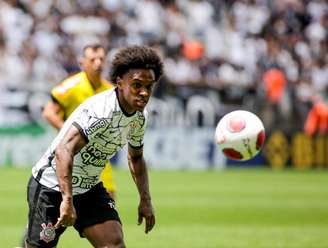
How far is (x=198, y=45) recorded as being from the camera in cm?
2577

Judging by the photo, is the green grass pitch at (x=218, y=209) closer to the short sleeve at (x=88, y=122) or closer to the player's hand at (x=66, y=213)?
the short sleeve at (x=88, y=122)

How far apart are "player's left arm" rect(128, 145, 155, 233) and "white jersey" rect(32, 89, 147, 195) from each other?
0.23 m

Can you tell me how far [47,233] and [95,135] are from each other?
816 millimetres

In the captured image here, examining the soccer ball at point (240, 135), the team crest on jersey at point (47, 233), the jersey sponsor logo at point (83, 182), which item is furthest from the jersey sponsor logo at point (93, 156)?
the soccer ball at point (240, 135)

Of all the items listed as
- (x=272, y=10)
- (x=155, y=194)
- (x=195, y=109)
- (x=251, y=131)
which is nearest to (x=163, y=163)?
(x=195, y=109)

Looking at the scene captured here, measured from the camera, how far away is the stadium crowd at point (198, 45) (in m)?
24.1

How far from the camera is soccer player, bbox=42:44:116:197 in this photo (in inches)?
394

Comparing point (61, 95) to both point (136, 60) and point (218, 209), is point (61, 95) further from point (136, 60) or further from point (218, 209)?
point (218, 209)

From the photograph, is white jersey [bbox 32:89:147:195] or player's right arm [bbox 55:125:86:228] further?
white jersey [bbox 32:89:147:195]

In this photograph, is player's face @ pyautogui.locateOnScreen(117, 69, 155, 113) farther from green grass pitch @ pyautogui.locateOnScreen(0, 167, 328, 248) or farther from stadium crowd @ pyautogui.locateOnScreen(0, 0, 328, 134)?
stadium crowd @ pyautogui.locateOnScreen(0, 0, 328, 134)

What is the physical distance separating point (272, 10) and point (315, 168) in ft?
20.7

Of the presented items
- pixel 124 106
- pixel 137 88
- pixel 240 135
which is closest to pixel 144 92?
pixel 137 88

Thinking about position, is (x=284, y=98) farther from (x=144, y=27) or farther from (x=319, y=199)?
(x=319, y=199)

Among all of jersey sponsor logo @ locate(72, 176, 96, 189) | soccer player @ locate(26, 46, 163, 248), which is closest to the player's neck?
soccer player @ locate(26, 46, 163, 248)
